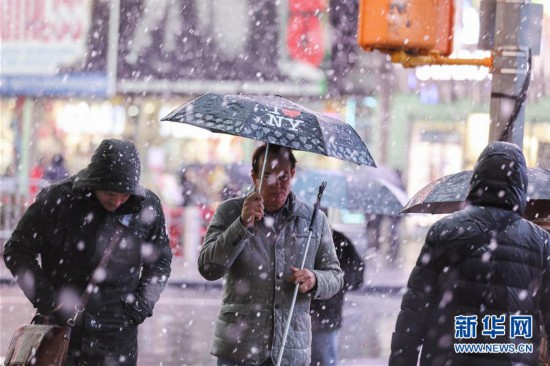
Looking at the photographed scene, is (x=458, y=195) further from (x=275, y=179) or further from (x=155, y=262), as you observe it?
(x=155, y=262)

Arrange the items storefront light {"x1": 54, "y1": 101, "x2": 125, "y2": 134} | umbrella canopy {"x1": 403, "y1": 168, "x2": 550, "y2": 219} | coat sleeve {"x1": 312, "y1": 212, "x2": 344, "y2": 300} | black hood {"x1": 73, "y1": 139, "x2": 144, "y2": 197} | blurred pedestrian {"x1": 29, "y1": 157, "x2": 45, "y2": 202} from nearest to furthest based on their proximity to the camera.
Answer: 1. black hood {"x1": 73, "y1": 139, "x2": 144, "y2": 197}
2. coat sleeve {"x1": 312, "y1": 212, "x2": 344, "y2": 300}
3. umbrella canopy {"x1": 403, "y1": 168, "x2": 550, "y2": 219}
4. blurred pedestrian {"x1": 29, "y1": 157, "x2": 45, "y2": 202}
5. storefront light {"x1": 54, "y1": 101, "x2": 125, "y2": 134}

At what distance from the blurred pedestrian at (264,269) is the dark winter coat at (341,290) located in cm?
125

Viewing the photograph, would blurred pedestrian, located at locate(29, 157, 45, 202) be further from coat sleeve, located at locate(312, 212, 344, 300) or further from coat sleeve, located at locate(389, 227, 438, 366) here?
coat sleeve, located at locate(389, 227, 438, 366)

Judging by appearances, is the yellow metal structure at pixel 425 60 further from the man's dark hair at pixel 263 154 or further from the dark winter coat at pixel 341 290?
the man's dark hair at pixel 263 154

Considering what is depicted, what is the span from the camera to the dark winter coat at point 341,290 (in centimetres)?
682

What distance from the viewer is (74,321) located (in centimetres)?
542

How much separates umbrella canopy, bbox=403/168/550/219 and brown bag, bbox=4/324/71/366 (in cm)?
195

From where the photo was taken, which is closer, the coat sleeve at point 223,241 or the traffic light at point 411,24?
the coat sleeve at point 223,241

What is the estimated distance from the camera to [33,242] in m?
5.56

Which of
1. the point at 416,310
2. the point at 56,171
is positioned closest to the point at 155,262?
the point at 416,310

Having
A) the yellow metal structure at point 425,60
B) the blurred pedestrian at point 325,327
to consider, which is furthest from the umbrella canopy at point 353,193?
the blurred pedestrian at point 325,327

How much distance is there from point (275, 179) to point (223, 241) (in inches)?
16.3

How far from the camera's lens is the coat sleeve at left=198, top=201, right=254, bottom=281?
5.25 meters

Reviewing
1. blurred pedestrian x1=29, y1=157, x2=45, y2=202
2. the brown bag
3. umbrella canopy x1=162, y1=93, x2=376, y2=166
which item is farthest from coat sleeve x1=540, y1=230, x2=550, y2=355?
blurred pedestrian x1=29, y1=157, x2=45, y2=202
